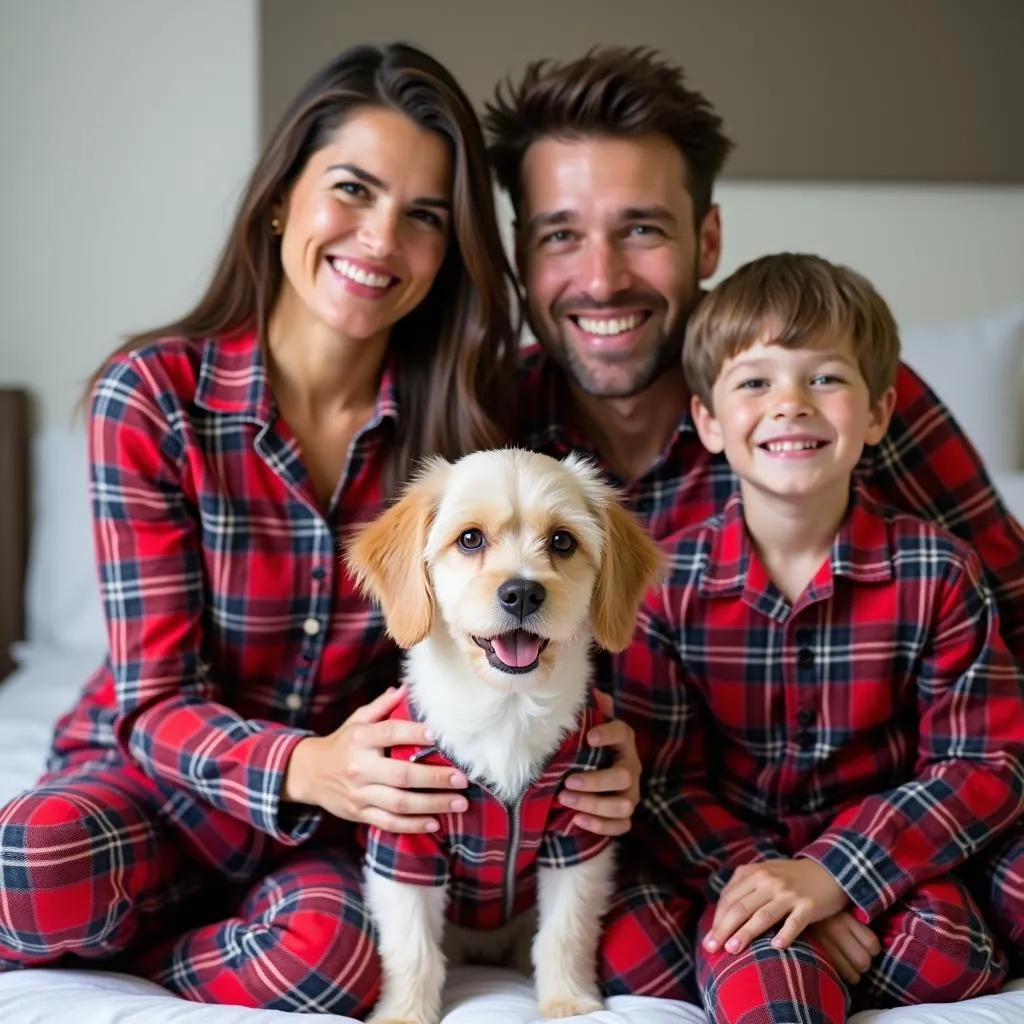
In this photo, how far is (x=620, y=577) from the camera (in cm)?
151

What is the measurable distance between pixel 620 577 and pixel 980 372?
1.65 meters

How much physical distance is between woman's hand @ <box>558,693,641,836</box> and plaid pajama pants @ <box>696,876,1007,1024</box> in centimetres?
21

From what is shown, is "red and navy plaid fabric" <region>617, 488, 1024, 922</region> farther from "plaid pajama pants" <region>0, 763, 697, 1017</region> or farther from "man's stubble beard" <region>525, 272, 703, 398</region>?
"man's stubble beard" <region>525, 272, 703, 398</region>

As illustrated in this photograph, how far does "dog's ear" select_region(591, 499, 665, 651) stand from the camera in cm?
150

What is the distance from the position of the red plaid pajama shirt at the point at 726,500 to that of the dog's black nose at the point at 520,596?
1.55ft

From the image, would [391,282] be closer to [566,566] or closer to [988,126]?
[566,566]

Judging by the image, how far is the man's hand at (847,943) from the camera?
1551mm

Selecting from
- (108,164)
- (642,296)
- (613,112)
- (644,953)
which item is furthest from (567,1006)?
(108,164)

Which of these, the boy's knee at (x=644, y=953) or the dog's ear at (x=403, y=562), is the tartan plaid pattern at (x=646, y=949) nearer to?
the boy's knee at (x=644, y=953)

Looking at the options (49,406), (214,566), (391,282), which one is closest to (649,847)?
(214,566)

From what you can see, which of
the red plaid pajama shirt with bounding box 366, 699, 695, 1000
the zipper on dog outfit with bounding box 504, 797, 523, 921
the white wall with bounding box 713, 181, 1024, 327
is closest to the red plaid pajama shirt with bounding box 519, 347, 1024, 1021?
the red plaid pajama shirt with bounding box 366, 699, 695, 1000

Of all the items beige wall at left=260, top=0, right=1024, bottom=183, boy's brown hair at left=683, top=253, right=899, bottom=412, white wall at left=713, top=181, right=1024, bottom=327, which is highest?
beige wall at left=260, top=0, right=1024, bottom=183

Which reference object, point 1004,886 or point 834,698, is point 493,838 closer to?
point 834,698

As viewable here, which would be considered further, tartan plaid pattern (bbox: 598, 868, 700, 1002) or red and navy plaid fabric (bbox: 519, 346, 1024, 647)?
A: red and navy plaid fabric (bbox: 519, 346, 1024, 647)
